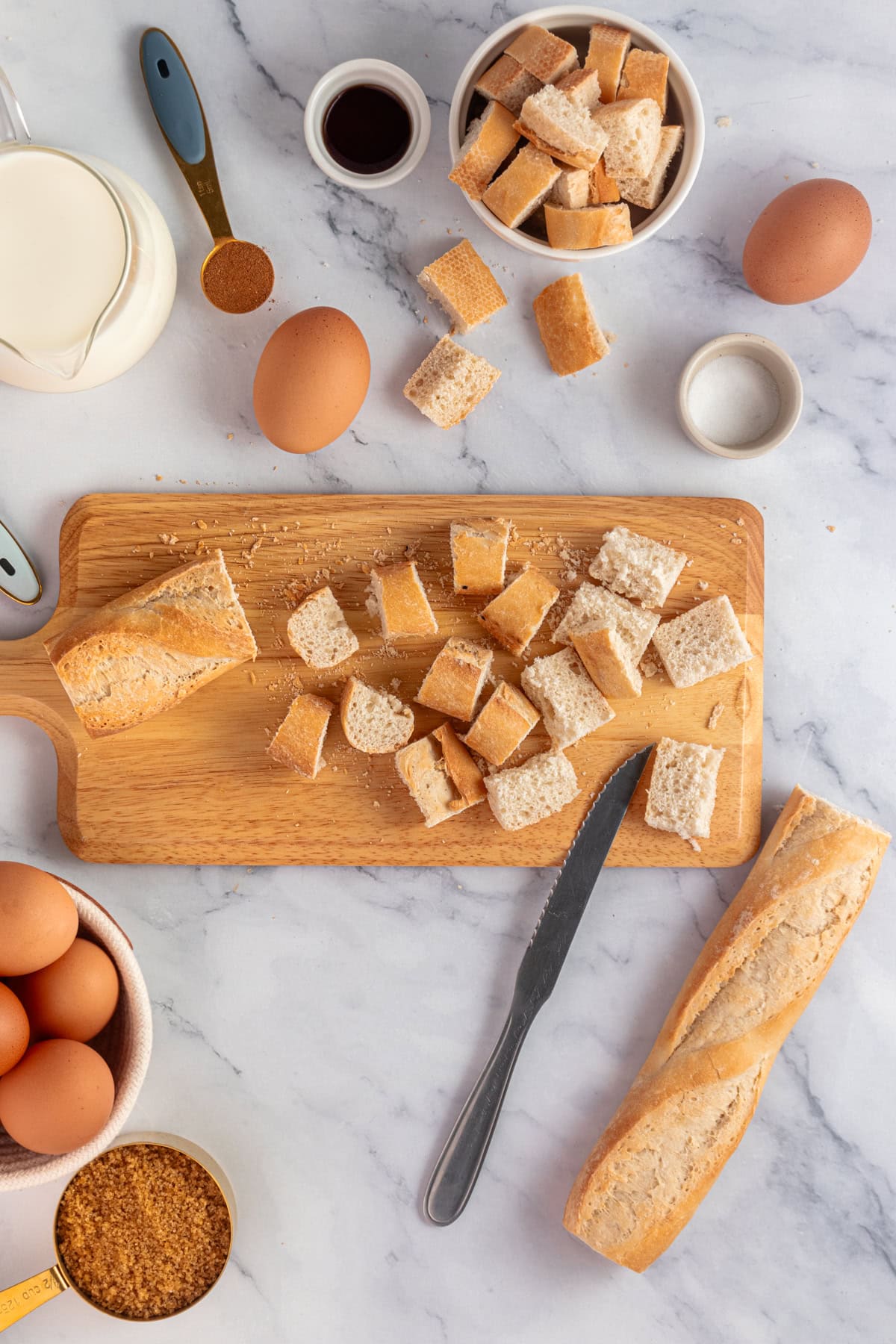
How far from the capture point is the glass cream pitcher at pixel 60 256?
1.59 metres

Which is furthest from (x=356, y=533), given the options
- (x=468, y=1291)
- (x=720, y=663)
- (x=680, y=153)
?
(x=468, y=1291)

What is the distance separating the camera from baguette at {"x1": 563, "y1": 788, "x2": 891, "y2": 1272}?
177 cm

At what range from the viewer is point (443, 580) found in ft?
5.99

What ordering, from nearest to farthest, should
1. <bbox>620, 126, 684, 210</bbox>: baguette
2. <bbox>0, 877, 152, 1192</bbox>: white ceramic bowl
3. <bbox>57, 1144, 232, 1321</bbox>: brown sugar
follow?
1. <bbox>0, 877, 152, 1192</bbox>: white ceramic bowl
2. <bbox>620, 126, 684, 210</bbox>: baguette
3. <bbox>57, 1144, 232, 1321</bbox>: brown sugar

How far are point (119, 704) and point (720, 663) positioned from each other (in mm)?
1152

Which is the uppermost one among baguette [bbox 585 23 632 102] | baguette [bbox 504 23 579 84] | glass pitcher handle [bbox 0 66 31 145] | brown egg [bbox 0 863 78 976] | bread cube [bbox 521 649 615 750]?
baguette [bbox 585 23 632 102]

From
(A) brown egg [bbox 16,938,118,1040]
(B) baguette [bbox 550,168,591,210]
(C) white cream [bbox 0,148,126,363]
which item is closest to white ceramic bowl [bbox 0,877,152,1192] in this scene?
(A) brown egg [bbox 16,938,118,1040]

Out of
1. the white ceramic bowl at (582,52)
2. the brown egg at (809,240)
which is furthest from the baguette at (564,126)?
the brown egg at (809,240)

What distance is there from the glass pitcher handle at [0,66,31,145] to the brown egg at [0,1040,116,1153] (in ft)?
5.45

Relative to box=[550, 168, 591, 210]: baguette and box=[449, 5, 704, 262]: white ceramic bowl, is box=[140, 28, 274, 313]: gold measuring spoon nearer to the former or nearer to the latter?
box=[449, 5, 704, 262]: white ceramic bowl

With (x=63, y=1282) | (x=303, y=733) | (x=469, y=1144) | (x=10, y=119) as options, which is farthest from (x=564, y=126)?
(x=63, y=1282)

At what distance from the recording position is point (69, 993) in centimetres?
155

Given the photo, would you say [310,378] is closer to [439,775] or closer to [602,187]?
[602,187]

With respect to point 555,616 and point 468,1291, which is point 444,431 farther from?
point 468,1291
